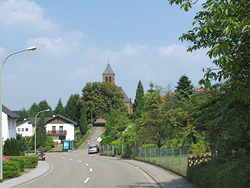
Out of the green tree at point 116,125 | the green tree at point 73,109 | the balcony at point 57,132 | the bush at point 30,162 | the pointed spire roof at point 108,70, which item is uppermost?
the pointed spire roof at point 108,70

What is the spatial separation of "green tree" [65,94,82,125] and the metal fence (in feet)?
160

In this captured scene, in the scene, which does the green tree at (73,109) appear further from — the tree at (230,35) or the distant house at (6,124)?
the tree at (230,35)

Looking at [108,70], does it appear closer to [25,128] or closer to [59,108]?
[59,108]

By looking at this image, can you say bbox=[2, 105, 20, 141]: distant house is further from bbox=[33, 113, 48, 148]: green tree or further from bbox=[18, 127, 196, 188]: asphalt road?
bbox=[33, 113, 48, 148]: green tree

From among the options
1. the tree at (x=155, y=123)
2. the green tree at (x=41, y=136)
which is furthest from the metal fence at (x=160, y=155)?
the green tree at (x=41, y=136)

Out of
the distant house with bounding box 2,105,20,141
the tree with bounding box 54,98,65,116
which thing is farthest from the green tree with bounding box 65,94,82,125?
the distant house with bounding box 2,105,20,141

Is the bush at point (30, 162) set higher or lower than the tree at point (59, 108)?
lower

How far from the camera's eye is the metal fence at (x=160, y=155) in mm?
15278

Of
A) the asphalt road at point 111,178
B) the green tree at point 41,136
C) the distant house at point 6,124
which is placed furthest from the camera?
the green tree at point 41,136

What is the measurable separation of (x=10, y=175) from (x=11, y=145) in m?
10.6

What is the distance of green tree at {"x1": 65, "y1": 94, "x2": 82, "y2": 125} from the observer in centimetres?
8981

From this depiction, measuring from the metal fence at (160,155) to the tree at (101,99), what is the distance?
4287 cm

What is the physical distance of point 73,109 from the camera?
97125 mm

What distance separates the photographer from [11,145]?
27078 millimetres
